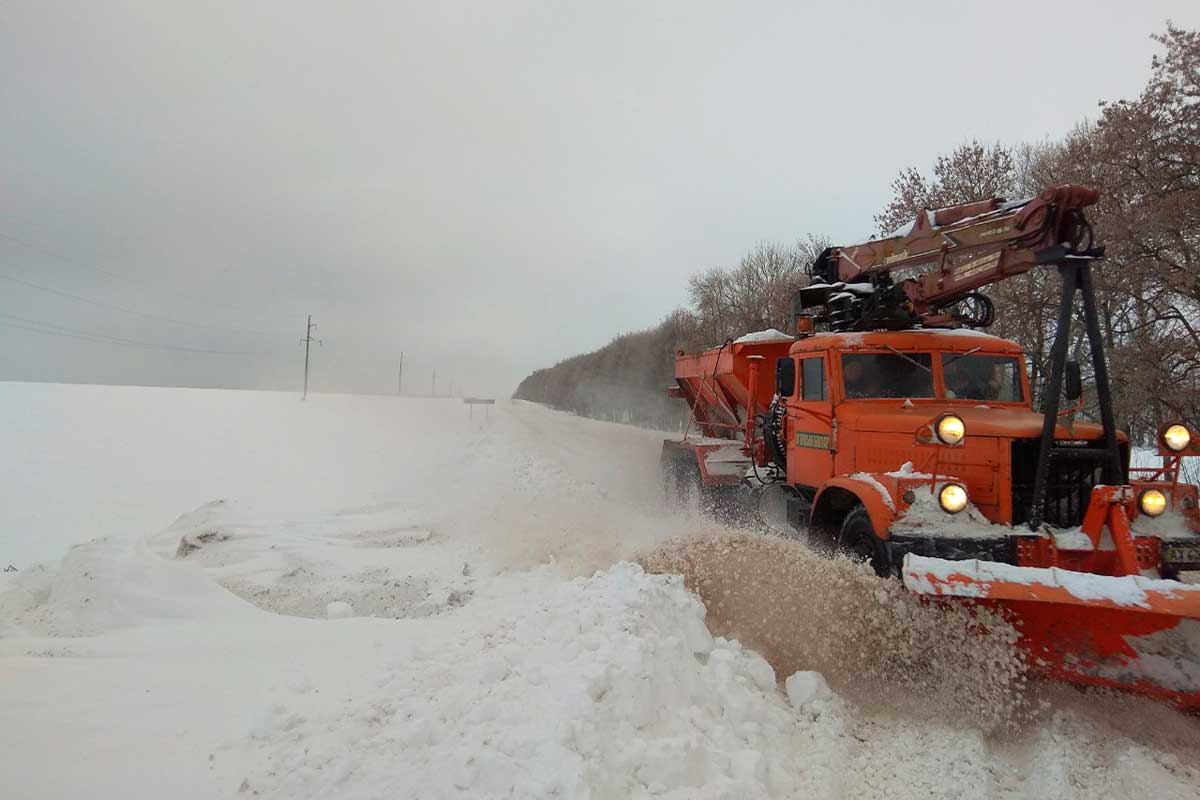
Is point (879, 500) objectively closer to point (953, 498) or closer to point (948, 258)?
point (953, 498)

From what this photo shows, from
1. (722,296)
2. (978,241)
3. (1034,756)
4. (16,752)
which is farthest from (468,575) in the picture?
(722,296)

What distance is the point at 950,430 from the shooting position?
482 cm

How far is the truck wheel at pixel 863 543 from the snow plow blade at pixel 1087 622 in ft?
2.60

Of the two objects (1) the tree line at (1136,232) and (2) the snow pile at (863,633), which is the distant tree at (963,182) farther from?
(2) the snow pile at (863,633)

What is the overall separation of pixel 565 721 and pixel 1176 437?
4794 millimetres

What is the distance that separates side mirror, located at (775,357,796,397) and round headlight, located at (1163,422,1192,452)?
10.4 ft

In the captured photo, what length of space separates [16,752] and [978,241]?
705 centimetres

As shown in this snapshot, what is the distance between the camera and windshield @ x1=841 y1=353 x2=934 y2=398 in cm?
625

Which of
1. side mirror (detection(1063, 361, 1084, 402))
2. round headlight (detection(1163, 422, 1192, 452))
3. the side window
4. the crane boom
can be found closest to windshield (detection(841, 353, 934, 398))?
the side window

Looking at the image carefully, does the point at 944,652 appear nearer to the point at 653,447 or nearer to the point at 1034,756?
the point at 1034,756

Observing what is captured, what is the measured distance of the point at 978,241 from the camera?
19.1 ft

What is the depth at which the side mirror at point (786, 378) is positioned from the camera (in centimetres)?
734

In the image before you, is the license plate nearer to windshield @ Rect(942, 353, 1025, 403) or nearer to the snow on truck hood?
the snow on truck hood

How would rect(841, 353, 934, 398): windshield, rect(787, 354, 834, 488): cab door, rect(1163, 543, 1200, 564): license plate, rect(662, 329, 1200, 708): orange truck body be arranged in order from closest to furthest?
1. rect(662, 329, 1200, 708): orange truck body
2. rect(1163, 543, 1200, 564): license plate
3. rect(841, 353, 934, 398): windshield
4. rect(787, 354, 834, 488): cab door
